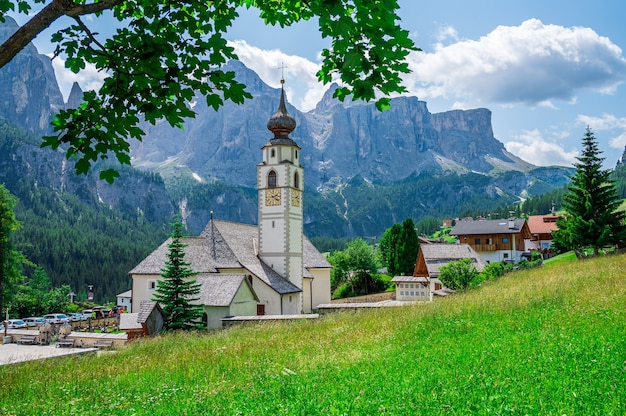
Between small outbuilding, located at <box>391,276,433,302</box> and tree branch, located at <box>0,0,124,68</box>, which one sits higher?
tree branch, located at <box>0,0,124,68</box>

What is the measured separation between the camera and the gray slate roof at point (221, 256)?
3891 cm

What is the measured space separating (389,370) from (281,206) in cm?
3527

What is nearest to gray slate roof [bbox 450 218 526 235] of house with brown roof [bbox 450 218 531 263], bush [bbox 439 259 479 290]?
house with brown roof [bbox 450 218 531 263]

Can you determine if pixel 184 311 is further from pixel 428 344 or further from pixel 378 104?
pixel 378 104

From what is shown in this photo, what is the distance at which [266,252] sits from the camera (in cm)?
4278

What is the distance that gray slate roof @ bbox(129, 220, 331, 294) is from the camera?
38906 millimetres

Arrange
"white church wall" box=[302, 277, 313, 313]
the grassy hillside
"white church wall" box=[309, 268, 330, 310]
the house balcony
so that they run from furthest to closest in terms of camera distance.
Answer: the house balcony, "white church wall" box=[309, 268, 330, 310], "white church wall" box=[302, 277, 313, 313], the grassy hillside

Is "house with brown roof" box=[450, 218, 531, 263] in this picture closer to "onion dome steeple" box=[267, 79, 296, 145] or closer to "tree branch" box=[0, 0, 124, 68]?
"onion dome steeple" box=[267, 79, 296, 145]

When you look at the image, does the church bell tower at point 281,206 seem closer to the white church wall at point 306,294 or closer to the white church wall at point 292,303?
the white church wall at point 292,303

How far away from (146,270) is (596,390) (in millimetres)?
36820

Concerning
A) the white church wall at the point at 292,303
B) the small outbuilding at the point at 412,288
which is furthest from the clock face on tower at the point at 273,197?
the small outbuilding at the point at 412,288

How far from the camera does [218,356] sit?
443 inches

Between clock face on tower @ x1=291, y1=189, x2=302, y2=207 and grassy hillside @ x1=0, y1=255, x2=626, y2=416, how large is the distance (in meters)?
29.9

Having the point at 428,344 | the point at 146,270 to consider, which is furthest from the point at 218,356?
the point at 146,270
